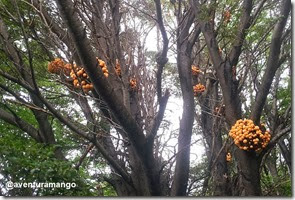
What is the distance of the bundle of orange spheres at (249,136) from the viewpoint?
7.14 feet

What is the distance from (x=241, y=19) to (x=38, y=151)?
5.25ft

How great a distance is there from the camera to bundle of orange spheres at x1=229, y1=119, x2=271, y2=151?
218cm

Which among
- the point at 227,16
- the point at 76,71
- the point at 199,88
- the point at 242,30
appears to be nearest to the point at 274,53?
the point at 242,30

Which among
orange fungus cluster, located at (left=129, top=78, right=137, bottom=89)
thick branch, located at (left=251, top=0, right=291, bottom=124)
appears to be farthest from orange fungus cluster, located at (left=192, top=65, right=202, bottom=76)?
orange fungus cluster, located at (left=129, top=78, right=137, bottom=89)

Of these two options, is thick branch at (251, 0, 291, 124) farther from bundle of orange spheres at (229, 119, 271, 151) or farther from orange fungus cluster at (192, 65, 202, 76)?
orange fungus cluster at (192, 65, 202, 76)

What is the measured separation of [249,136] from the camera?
217cm

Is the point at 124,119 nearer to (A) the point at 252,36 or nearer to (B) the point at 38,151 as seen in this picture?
(B) the point at 38,151

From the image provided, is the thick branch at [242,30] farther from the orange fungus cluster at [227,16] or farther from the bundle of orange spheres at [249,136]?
the bundle of orange spheres at [249,136]

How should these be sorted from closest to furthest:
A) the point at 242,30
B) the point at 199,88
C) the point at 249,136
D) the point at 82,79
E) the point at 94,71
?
the point at 94,71 → the point at 82,79 → the point at 249,136 → the point at 242,30 → the point at 199,88

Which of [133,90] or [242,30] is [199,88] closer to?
[242,30]

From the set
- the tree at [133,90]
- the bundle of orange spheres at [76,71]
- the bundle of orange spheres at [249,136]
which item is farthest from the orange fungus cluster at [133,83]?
the bundle of orange spheres at [249,136]

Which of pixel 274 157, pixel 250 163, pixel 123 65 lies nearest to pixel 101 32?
pixel 123 65

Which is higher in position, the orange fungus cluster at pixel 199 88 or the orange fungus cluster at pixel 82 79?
the orange fungus cluster at pixel 199 88

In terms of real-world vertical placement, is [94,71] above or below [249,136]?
above
